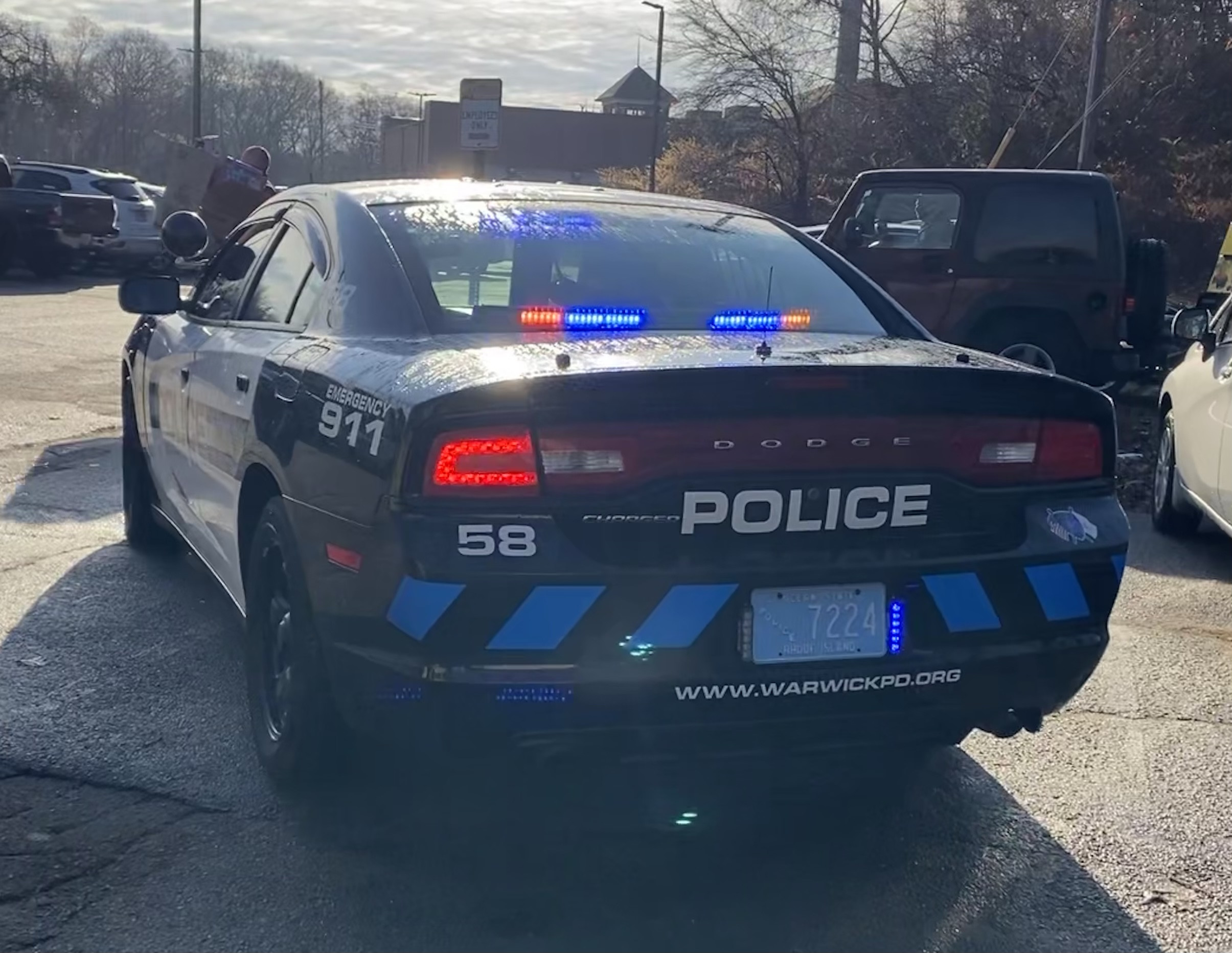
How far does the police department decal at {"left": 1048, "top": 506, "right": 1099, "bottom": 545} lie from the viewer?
11.4 ft

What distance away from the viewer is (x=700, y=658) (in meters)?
3.15

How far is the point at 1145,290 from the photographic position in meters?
11.4

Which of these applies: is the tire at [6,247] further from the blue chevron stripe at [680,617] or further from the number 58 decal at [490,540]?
the blue chevron stripe at [680,617]

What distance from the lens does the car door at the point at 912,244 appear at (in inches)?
427

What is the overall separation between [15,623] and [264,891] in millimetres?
2492

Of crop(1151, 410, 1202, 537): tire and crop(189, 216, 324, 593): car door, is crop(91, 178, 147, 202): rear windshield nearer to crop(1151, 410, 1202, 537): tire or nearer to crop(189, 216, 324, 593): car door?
crop(1151, 410, 1202, 537): tire

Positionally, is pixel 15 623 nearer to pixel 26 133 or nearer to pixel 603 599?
pixel 603 599

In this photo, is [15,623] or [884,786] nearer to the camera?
[884,786]

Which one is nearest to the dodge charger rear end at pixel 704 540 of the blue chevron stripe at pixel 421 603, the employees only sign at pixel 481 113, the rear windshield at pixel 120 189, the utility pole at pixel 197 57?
the blue chevron stripe at pixel 421 603

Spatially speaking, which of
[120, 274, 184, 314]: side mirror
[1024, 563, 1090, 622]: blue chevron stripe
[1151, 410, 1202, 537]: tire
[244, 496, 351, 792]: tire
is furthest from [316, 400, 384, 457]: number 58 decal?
[1151, 410, 1202, 537]: tire

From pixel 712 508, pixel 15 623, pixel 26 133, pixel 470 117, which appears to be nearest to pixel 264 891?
pixel 712 508

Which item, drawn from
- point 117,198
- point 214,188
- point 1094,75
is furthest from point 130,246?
point 1094,75

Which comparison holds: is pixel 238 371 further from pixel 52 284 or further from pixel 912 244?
pixel 52 284

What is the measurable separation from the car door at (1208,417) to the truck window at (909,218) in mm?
3361
